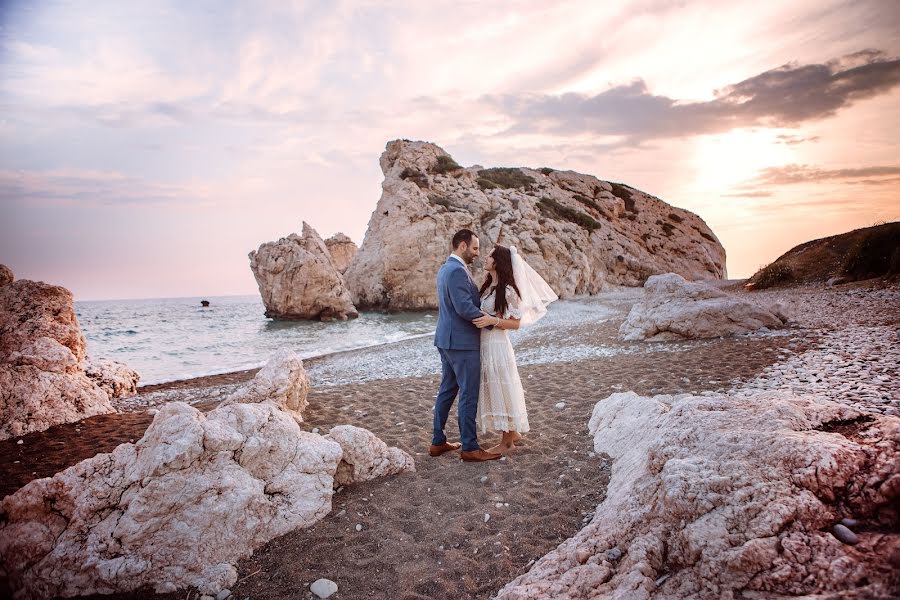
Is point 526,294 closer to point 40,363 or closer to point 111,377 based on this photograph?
point 40,363

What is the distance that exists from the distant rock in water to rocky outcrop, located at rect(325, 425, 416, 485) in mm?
17757

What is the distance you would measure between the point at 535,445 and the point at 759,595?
4.25m

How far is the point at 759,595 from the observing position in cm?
197

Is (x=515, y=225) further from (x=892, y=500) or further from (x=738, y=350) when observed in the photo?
(x=892, y=500)

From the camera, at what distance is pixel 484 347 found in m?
5.88

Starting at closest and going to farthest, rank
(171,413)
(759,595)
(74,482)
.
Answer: (759,595) → (74,482) → (171,413)

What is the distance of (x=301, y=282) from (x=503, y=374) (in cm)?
3239

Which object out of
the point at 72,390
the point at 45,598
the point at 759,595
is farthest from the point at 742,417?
the point at 72,390

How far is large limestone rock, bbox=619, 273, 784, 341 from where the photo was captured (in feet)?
38.8

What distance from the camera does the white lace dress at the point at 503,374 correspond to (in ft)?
19.1

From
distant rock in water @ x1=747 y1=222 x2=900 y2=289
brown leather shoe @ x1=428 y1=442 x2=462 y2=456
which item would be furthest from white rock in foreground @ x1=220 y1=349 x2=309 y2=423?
distant rock in water @ x1=747 y1=222 x2=900 y2=289

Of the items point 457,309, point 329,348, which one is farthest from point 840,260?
point 329,348

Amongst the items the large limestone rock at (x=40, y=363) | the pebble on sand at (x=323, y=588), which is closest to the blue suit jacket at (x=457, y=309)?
the pebble on sand at (x=323, y=588)

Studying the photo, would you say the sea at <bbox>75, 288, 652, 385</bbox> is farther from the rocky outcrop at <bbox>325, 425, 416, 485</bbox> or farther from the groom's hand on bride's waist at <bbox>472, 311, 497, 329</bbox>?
the groom's hand on bride's waist at <bbox>472, 311, 497, 329</bbox>
